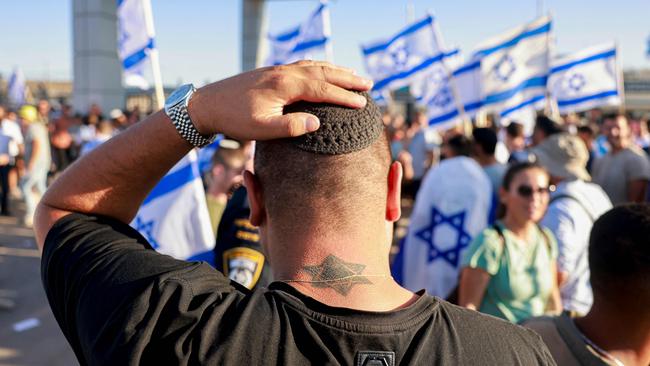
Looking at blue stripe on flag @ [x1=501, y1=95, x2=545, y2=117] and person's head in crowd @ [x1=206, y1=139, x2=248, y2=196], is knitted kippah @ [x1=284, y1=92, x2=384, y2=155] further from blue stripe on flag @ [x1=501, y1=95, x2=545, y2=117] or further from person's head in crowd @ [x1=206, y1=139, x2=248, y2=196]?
blue stripe on flag @ [x1=501, y1=95, x2=545, y2=117]

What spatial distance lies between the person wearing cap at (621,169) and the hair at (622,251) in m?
4.49

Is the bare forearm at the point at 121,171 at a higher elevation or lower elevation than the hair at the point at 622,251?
higher

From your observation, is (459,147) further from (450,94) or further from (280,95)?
(280,95)

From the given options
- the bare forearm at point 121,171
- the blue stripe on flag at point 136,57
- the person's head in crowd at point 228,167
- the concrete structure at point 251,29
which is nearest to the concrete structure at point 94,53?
the concrete structure at point 251,29

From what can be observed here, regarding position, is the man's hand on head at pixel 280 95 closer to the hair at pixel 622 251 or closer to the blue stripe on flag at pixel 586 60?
the hair at pixel 622 251

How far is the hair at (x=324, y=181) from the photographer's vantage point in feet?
4.22

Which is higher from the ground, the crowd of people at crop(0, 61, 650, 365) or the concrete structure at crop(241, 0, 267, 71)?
the concrete structure at crop(241, 0, 267, 71)

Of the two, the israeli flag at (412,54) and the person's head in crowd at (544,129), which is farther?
the israeli flag at (412,54)

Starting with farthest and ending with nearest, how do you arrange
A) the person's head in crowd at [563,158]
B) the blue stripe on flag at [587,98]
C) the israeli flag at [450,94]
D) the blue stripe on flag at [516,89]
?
1. the blue stripe on flag at [587,98]
2. the blue stripe on flag at [516,89]
3. the israeli flag at [450,94]
4. the person's head in crowd at [563,158]

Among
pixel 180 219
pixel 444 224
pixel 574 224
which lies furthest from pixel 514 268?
pixel 180 219

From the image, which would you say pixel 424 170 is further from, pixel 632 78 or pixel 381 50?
pixel 632 78

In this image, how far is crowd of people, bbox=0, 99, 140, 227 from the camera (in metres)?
10.3

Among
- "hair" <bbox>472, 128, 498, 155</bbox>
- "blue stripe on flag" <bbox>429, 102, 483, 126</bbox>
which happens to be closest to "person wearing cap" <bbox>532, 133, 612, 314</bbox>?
"hair" <bbox>472, 128, 498, 155</bbox>

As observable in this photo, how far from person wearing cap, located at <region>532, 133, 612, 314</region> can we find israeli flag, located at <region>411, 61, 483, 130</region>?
3.77 meters
